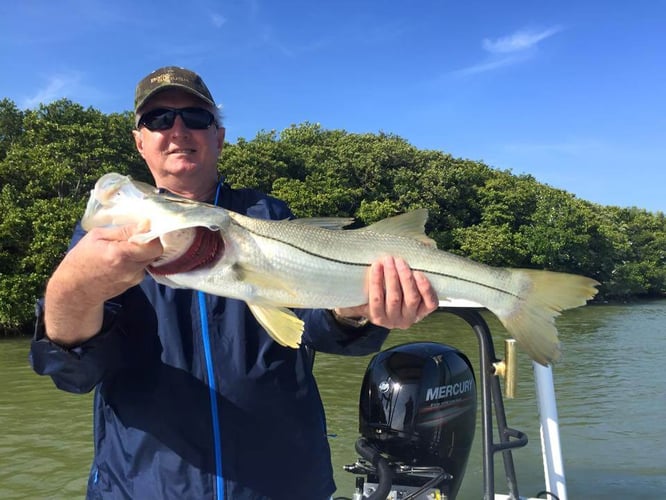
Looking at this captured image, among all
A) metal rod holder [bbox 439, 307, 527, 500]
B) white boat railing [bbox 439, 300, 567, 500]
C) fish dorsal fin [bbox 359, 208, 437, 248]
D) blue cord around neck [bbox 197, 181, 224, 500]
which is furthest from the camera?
white boat railing [bbox 439, 300, 567, 500]

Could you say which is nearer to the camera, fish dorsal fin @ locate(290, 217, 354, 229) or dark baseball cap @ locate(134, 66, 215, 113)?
fish dorsal fin @ locate(290, 217, 354, 229)

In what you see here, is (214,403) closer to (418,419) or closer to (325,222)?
(325,222)

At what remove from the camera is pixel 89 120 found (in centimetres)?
2656

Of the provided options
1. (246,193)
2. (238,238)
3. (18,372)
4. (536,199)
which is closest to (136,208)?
(238,238)

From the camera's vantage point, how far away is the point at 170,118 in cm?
243

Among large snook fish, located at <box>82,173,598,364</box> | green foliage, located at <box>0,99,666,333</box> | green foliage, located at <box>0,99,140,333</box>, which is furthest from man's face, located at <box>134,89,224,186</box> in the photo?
green foliage, located at <box>0,99,666,333</box>

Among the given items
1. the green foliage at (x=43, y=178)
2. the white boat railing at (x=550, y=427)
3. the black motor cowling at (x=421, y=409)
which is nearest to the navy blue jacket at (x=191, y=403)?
the black motor cowling at (x=421, y=409)

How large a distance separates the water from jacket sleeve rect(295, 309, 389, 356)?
109 centimetres

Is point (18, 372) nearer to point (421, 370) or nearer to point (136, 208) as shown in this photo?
point (421, 370)

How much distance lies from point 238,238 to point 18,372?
48.5 feet

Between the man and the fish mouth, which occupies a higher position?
the fish mouth

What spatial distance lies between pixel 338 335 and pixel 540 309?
87 cm

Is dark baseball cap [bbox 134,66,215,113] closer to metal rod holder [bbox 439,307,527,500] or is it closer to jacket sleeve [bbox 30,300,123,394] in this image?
jacket sleeve [bbox 30,300,123,394]

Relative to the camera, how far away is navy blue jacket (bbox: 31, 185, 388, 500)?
2.05 m
